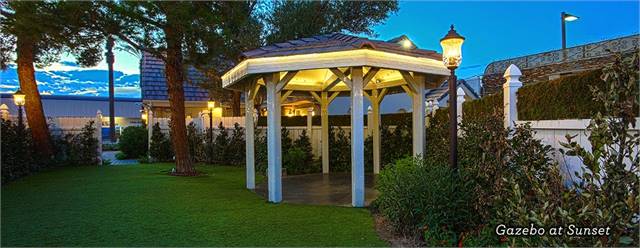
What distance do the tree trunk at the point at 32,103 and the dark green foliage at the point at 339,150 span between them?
8059 millimetres

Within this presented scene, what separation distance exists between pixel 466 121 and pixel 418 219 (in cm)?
163

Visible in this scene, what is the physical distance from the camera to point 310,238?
4527 mm

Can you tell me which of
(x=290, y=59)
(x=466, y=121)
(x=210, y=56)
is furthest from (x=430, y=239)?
(x=210, y=56)

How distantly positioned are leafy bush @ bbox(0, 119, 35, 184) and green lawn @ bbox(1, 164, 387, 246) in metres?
0.97

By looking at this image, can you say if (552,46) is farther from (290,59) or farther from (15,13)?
(15,13)

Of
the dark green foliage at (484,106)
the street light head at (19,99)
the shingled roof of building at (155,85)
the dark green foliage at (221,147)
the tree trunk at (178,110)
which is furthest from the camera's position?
the shingled roof of building at (155,85)

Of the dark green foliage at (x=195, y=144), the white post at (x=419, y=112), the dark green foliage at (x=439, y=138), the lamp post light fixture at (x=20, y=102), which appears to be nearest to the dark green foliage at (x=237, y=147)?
the dark green foliage at (x=195, y=144)

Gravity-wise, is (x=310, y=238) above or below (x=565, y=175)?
below

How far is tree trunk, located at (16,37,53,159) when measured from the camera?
11445 millimetres

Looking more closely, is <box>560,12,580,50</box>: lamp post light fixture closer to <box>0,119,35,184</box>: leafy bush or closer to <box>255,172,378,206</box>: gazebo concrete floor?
<box>255,172,378,206</box>: gazebo concrete floor

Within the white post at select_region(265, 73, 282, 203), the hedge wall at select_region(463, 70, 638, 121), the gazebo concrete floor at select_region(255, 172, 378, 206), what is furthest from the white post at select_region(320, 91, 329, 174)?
the hedge wall at select_region(463, 70, 638, 121)

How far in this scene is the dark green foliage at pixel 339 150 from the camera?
436 inches

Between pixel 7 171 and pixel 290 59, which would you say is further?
pixel 7 171

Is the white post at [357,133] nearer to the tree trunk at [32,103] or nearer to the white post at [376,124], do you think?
the white post at [376,124]
